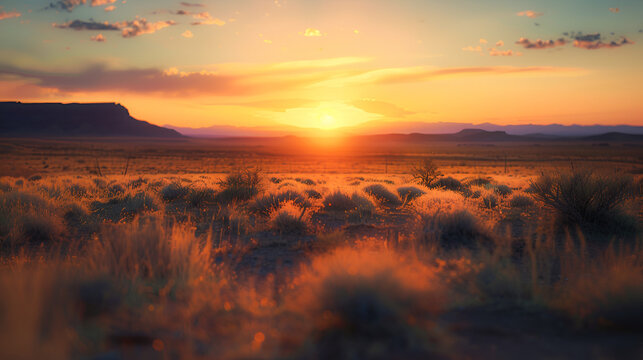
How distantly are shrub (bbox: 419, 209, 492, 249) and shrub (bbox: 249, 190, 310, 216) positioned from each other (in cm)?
476

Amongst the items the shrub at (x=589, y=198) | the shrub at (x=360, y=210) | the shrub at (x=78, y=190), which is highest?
the shrub at (x=589, y=198)

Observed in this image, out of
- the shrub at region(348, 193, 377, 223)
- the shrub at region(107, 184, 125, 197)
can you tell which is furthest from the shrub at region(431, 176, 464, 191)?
the shrub at region(107, 184, 125, 197)

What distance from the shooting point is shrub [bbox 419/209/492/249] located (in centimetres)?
754

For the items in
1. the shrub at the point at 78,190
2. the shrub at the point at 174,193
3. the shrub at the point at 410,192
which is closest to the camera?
the shrub at the point at 174,193

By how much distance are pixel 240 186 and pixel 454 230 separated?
8876mm

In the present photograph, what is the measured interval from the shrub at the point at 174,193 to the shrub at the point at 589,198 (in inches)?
479

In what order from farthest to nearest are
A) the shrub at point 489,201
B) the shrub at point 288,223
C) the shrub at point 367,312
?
the shrub at point 489,201 → the shrub at point 288,223 → the shrub at point 367,312

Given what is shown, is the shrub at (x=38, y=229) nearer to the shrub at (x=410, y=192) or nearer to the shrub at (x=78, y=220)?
the shrub at (x=78, y=220)

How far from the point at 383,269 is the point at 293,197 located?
8.76 m

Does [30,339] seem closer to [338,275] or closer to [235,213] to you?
[338,275]

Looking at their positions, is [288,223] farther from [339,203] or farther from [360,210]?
[339,203]

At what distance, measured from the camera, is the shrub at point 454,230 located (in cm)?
754

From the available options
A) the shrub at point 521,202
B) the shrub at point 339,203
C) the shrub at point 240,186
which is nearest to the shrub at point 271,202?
the shrub at point 339,203

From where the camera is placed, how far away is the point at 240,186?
47.8ft
